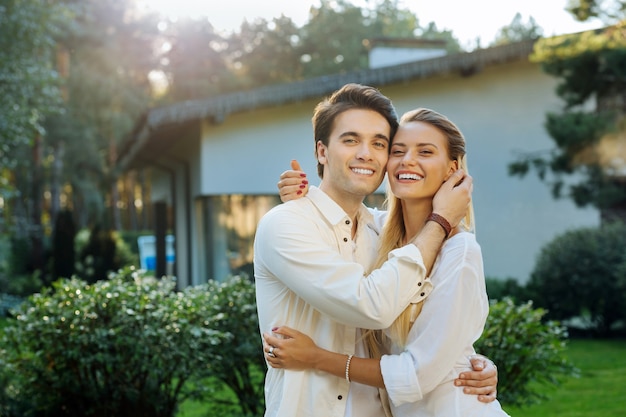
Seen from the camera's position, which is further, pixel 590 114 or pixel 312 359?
pixel 590 114

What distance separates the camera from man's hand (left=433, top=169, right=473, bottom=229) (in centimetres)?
345

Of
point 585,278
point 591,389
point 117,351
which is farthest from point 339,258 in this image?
point 585,278

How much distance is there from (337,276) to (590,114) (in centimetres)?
1106

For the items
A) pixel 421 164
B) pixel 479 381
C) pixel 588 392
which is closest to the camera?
pixel 479 381

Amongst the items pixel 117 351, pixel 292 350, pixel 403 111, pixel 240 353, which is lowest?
pixel 240 353

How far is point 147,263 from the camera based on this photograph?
1079 inches

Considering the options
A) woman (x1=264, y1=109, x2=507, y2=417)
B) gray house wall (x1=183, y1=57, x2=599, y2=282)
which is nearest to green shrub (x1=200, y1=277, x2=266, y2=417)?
woman (x1=264, y1=109, x2=507, y2=417)

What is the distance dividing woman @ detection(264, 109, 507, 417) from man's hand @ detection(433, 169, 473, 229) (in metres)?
0.04

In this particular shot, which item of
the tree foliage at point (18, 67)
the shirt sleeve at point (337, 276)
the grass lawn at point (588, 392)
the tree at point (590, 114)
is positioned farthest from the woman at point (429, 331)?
the tree foliage at point (18, 67)

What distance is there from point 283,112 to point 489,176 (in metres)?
4.28

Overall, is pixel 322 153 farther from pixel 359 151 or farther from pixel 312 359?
pixel 312 359

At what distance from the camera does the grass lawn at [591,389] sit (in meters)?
8.88

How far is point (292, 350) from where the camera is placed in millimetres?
3373

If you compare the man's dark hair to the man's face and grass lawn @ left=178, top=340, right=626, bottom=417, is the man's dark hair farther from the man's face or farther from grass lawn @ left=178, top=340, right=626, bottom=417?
grass lawn @ left=178, top=340, right=626, bottom=417
